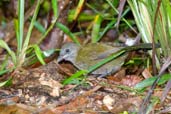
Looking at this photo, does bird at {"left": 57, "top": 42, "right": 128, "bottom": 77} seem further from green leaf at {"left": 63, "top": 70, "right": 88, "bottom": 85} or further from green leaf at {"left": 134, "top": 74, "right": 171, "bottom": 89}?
green leaf at {"left": 134, "top": 74, "right": 171, "bottom": 89}

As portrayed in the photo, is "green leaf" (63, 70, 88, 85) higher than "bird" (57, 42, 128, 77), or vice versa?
"bird" (57, 42, 128, 77)

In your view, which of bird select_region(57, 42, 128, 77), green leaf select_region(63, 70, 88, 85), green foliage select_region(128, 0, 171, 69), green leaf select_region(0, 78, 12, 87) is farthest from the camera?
bird select_region(57, 42, 128, 77)

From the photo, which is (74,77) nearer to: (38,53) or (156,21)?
(38,53)

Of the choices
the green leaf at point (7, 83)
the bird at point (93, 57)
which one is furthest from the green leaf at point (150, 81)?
the green leaf at point (7, 83)

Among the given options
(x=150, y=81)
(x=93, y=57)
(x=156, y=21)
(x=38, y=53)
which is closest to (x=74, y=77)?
(x=93, y=57)

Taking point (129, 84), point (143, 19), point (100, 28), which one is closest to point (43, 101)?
point (129, 84)

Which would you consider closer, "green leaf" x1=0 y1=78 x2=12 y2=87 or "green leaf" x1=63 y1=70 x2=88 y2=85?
"green leaf" x1=0 y1=78 x2=12 y2=87

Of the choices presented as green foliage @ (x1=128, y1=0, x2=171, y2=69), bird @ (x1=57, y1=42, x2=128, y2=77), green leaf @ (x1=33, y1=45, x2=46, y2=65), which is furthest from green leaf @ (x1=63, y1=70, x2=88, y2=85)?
green foliage @ (x1=128, y1=0, x2=171, y2=69)

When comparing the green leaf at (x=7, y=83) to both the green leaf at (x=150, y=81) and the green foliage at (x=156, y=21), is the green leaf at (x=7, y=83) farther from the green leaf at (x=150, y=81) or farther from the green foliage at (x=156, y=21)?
the green foliage at (x=156, y=21)

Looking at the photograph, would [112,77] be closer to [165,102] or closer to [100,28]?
[165,102]
